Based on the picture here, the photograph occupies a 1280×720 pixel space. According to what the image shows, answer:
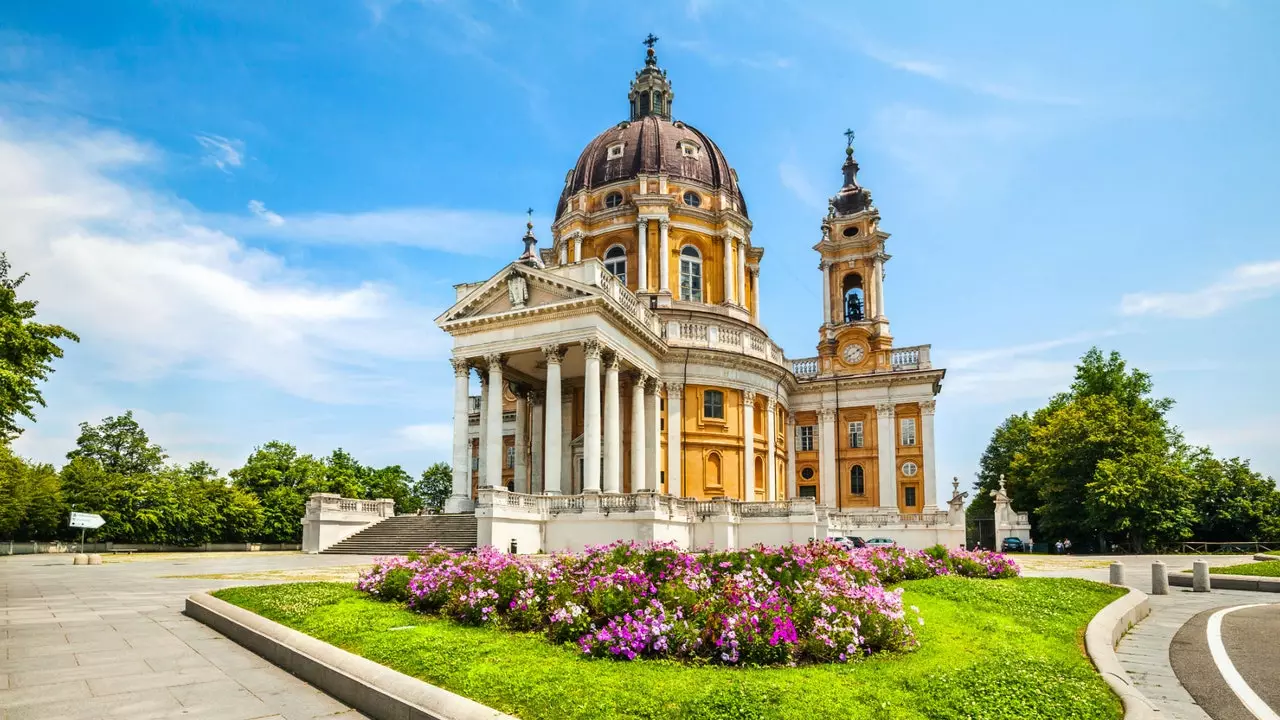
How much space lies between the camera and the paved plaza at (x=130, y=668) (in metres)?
7.38

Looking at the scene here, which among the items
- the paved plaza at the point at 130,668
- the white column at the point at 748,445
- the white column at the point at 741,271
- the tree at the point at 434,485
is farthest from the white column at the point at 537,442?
the tree at the point at 434,485

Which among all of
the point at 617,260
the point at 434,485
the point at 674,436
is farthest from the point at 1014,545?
the point at 434,485

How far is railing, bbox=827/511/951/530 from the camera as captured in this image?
143 feet

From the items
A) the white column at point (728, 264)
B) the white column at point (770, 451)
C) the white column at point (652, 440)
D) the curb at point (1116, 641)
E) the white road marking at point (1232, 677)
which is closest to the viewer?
the curb at point (1116, 641)

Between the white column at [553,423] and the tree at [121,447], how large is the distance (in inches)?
2264

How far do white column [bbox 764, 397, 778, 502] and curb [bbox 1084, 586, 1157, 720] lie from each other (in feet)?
104

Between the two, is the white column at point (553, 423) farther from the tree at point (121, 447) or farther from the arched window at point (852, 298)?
the tree at point (121, 447)

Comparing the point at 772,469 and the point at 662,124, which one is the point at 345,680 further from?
the point at 662,124

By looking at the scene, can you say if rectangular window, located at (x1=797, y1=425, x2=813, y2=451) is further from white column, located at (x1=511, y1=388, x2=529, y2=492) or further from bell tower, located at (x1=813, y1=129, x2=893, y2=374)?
white column, located at (x1=511, y1=388, x2=529, y2=492)

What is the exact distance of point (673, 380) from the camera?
144 ft

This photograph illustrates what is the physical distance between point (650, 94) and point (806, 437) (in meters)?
26.0

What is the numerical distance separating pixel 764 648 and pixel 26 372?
19.6 meters

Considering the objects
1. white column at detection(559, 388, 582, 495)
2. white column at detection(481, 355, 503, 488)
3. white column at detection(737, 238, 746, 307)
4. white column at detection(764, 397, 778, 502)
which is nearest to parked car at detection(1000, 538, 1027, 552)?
white column at detection(764, 397, 778, 502)

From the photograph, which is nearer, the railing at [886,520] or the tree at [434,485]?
the railing at [886,520]
